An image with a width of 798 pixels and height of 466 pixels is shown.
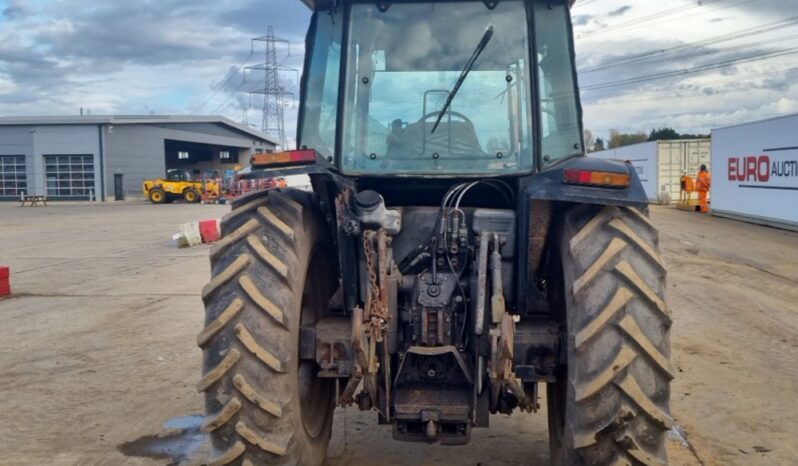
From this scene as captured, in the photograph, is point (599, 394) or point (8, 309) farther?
point (8, 309)

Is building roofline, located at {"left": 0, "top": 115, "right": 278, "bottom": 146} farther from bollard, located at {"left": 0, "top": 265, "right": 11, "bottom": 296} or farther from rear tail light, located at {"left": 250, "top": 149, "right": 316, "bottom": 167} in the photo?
rear tail light, located at {"left": 250, "top": 149, "right": 316, "bottom": 167}

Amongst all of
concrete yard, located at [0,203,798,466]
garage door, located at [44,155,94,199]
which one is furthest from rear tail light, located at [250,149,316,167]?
garage door, located at [44,155,94,199]

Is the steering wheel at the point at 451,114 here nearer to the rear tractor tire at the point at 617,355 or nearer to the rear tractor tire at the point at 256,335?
the rear tractor tire at the point at 256,335

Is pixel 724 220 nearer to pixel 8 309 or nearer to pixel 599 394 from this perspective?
pixel 8 309

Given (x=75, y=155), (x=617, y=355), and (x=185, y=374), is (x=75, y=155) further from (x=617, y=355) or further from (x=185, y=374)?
(x=617, y=355)

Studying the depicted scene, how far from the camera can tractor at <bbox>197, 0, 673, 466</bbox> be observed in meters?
3.71

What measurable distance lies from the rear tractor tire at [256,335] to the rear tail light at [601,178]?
1456 millimetres

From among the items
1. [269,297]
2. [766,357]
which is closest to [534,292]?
[269,297]

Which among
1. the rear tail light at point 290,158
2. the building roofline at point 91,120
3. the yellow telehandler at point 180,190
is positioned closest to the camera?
the rear tail light at point 290,158

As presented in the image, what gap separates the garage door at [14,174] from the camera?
180ft

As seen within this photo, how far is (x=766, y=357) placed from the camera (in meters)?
7.86

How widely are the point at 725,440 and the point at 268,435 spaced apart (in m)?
3.38

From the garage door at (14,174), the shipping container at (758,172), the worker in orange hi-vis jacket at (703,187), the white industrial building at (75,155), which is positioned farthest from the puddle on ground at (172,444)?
the garage door at (14,174)

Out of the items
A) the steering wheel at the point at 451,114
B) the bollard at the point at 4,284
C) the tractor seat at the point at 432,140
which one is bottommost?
the bollard at the point at 4,284
